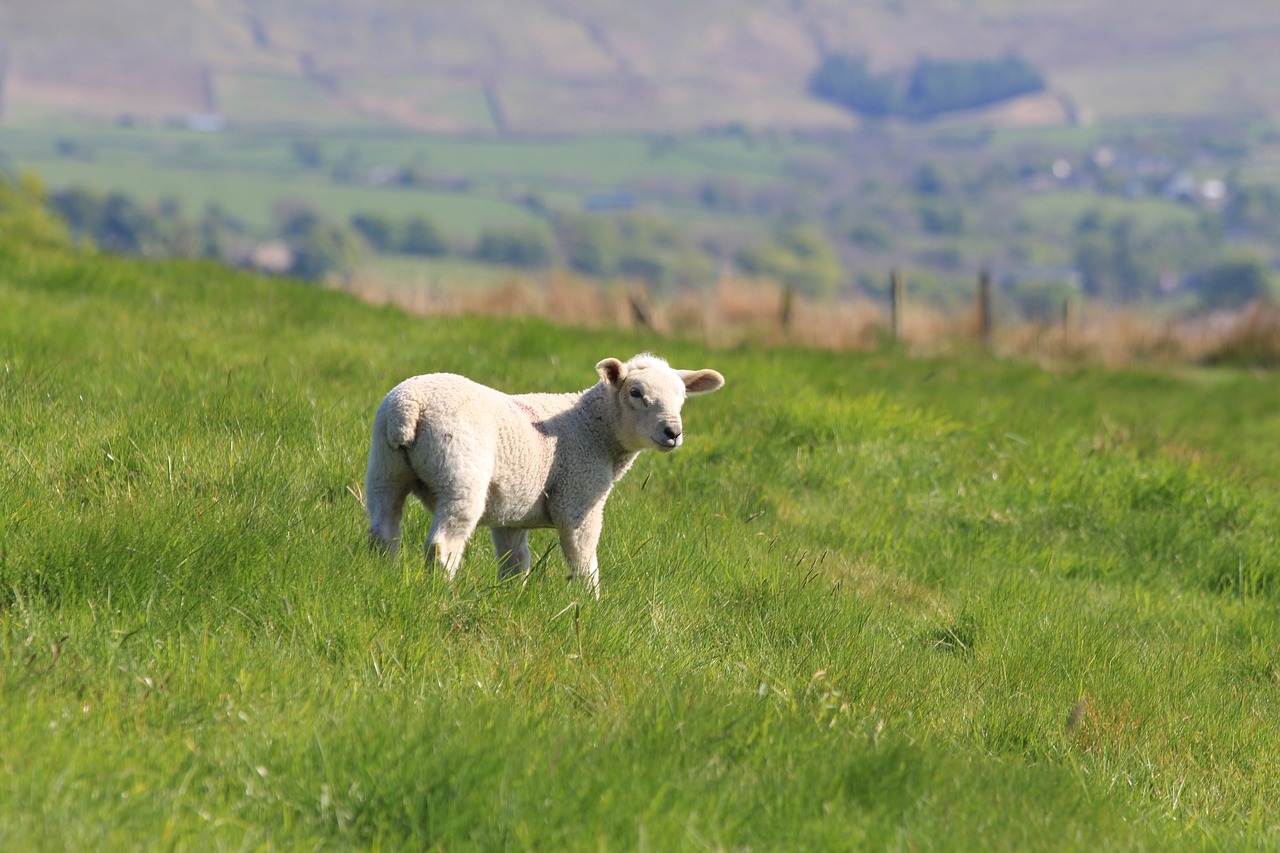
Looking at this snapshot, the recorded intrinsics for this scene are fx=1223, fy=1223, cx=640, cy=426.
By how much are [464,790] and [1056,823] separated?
67.7 inches

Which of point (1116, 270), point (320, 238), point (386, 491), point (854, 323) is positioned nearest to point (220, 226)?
point (320, 238)

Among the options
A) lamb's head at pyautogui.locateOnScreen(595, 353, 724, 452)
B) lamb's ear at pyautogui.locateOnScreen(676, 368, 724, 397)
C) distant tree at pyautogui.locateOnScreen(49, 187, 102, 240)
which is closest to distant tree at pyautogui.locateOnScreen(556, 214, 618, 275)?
distant tree at pyautogui.locateOnScreen(49, 187, 102, 240)

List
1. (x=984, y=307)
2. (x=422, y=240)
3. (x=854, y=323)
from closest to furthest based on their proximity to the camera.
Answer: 1. (x=854, y=323)
2. (x=984, y=307)
3. (x=422, y=240)

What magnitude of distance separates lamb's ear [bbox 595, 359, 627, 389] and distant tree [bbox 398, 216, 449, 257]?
164 m

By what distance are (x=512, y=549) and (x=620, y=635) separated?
0.96 meters

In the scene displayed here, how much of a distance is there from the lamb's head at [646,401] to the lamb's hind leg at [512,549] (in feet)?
1.94

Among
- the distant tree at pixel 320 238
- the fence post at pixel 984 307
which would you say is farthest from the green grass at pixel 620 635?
the distant tree at pixel 320 238

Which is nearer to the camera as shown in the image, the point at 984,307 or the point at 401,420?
the point at 401,420

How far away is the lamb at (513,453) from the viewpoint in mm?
4309

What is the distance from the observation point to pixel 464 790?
312cm

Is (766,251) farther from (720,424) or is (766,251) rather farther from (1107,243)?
(720,424)

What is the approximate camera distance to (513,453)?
463 centimetres

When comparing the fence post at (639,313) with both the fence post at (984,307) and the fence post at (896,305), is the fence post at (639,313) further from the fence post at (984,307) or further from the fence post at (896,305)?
the fence post at (984,307)

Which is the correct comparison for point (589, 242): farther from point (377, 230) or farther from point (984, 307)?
point (984, 307)
